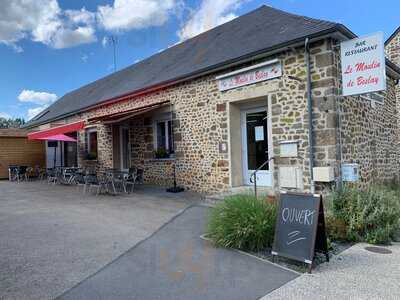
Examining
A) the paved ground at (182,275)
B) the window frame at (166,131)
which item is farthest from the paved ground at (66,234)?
the window frame at (166,131)

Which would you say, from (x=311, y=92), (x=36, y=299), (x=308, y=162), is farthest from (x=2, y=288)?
(x=311, y=92)

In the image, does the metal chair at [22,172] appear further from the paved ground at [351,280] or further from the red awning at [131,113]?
the paved ground at [351,280]

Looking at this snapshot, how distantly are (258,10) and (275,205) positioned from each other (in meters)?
9.89

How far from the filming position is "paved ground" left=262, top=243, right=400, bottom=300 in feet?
11.9

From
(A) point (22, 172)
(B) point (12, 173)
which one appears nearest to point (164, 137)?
(A) point (22, 172)

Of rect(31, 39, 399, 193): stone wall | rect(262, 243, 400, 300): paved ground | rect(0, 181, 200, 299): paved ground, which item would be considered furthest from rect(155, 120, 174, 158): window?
rect(262, 243, 400, 300): paved ground

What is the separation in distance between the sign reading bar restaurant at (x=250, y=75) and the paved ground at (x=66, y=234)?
3700mm

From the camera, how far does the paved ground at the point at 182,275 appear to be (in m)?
3.73

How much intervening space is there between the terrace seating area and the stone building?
4.52ft

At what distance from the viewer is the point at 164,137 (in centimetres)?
1343

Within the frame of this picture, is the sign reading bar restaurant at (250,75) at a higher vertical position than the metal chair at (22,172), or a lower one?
higher

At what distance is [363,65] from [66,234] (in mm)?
7298

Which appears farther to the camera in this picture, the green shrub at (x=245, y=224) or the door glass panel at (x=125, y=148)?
the door glass panel at (x=125, y=148)

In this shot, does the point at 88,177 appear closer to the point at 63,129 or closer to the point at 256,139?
the point at 63,129
